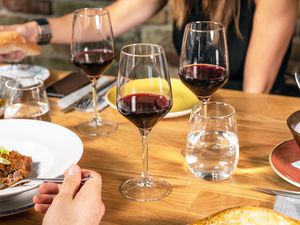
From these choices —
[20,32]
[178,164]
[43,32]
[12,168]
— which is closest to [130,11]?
[43,32]

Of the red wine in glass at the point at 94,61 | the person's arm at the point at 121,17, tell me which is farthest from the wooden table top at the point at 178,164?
the person's arm at the point at 121,17

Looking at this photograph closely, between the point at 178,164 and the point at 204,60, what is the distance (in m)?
0.21

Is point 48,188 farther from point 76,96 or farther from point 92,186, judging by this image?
point 76,96

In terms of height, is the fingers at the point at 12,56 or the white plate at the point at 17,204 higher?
the white plate at the point at 17,204

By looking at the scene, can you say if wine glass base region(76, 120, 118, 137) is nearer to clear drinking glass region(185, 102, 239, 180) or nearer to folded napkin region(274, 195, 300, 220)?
clear drinking glass region(185, 102, 239, 180)

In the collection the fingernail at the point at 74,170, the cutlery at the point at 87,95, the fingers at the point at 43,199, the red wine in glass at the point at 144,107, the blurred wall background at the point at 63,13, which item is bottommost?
the blurred wall background at the point at 63,13

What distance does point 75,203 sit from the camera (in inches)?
30.1

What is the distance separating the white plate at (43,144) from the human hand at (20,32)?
47 cm

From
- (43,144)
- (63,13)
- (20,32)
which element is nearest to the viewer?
(43,144)

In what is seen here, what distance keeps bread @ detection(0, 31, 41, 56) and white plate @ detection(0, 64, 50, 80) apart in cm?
5

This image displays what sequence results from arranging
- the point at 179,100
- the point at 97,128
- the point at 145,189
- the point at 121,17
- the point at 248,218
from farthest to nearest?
the point at 121,17 < the point at 179,100 < the point at 97,128 < the point at 145,189 < the point at 248,218

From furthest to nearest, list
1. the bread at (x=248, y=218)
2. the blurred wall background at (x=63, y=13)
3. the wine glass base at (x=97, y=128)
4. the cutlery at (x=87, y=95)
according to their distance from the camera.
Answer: the blurred wall background at (x=63, y=13)
the cutlery at (x=87, y=95)
the wine glass base at (x=97, y=128)
the bread at (x=248, y=218)

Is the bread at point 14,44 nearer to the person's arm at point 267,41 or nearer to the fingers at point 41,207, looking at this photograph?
the person's arm at point 267,41

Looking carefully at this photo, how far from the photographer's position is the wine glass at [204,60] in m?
1.07
